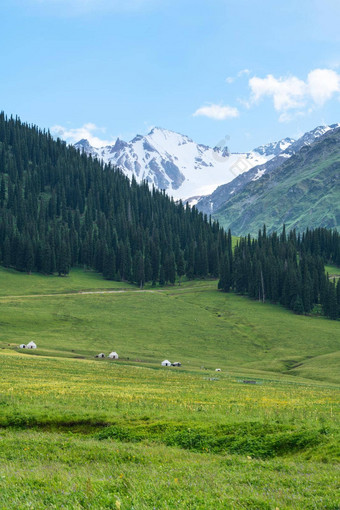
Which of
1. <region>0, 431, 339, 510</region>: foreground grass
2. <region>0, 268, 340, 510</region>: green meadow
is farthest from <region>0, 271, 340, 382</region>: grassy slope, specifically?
<region>0, 431, 339, 510</region>: foreground grass

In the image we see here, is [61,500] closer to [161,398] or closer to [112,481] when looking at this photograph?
[112,481]

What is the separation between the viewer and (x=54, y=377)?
48156 mm

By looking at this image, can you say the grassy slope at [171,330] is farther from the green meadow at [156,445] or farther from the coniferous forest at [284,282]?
the green meadow at [156,445]

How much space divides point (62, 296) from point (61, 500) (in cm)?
13145

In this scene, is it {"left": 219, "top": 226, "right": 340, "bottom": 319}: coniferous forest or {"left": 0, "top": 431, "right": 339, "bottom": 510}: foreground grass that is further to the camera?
{"left": 219, "top": 226, "right": 340, "bottom": 319}: coniferous forest

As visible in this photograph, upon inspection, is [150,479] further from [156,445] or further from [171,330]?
[171,330]

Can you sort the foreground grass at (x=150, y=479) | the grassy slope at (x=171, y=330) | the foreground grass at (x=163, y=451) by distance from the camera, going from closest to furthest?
the foreground grass at (x=150, y=479), the foreground grass at (x=163, y=451), the grassy slope at (x=171, y=330)

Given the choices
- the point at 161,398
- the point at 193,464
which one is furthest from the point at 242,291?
the point at 193,464

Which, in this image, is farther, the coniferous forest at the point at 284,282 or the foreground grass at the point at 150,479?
the coniferous forest at the point at 284,282

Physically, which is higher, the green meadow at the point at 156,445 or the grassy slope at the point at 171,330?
the green meadow at the point at 156,445

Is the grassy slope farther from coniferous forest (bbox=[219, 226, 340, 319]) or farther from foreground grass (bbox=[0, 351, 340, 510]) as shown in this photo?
foreground grass (bbox=[0, 351, 340, 510])

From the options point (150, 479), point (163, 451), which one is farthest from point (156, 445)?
point (150, 479)

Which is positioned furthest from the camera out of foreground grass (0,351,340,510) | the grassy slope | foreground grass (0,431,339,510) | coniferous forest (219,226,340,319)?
coniferous forest (219,226,340,319)

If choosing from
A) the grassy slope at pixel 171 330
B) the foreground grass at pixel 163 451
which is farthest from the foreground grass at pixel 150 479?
the grassy slope at pixel 171 330
